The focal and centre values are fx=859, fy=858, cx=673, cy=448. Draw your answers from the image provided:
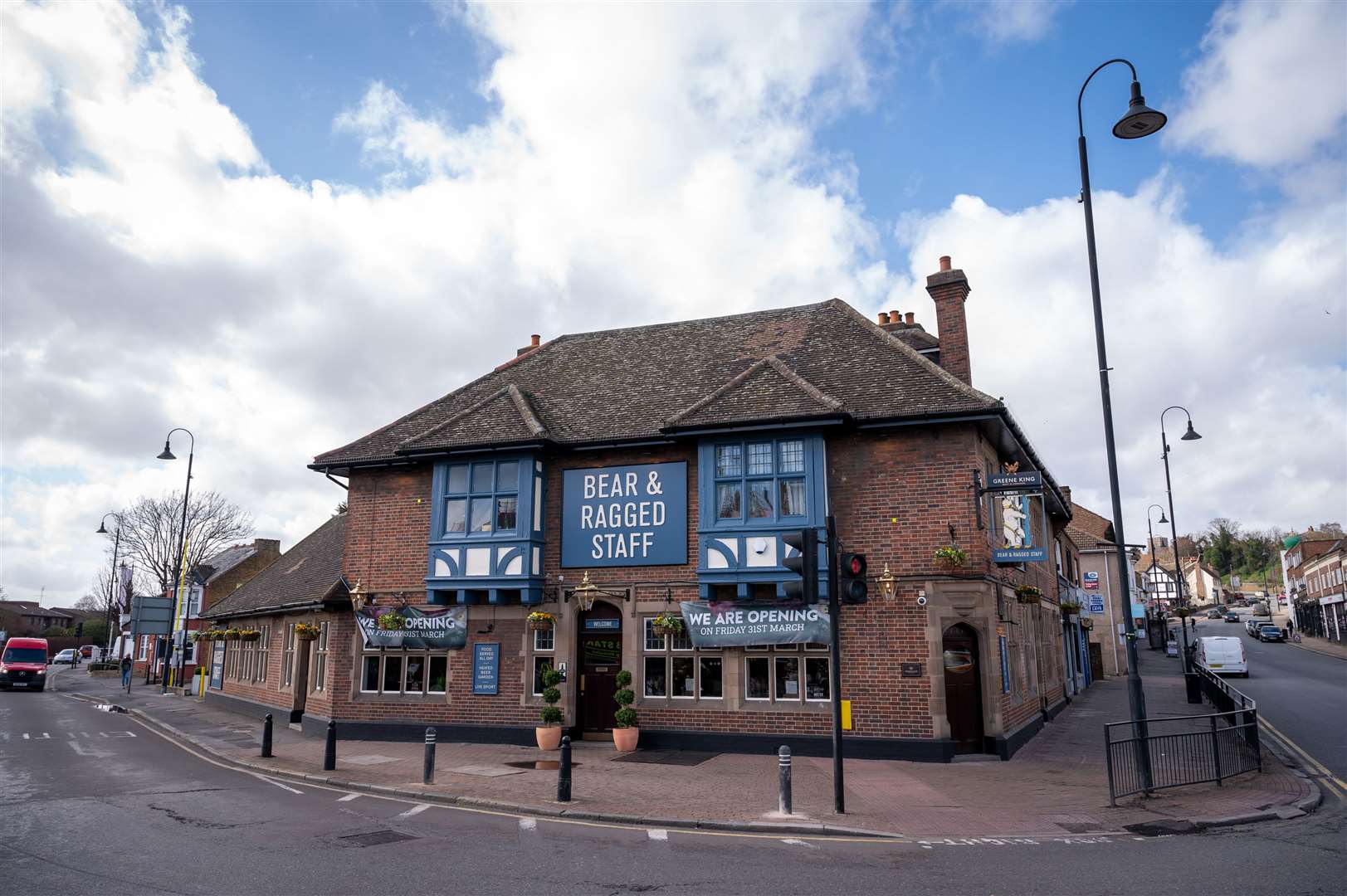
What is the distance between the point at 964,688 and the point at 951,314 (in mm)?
8497

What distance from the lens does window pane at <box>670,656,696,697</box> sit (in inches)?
701

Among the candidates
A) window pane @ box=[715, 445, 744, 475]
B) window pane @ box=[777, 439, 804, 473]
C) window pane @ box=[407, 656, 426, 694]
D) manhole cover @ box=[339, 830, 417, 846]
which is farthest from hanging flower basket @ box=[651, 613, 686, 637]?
manhole cover @ box=[339, 830, 417, 846]

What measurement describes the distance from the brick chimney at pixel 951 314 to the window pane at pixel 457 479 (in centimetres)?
1134

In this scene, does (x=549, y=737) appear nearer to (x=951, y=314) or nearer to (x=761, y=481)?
(x=761, y=481)

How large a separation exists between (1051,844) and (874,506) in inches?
310

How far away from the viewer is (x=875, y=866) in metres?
8.72

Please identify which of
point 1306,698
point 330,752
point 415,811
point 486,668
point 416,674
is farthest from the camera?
point 1306,698

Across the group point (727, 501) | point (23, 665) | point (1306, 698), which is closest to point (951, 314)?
point (727, 501)

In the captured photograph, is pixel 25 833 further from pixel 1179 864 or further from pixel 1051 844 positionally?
pixel 1179 864

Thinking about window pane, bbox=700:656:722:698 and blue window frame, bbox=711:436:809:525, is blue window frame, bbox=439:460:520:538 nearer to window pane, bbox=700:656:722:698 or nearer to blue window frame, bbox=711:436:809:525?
blue window frame, bbox=711:436:809:525

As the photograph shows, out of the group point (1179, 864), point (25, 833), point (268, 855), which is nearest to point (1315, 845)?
point (1179, 864)

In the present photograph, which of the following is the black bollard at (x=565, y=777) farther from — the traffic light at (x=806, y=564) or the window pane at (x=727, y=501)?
the window pane at (x=727, y=501)

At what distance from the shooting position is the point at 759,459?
17391 mm

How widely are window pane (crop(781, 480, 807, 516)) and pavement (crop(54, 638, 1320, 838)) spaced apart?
4637 millimetres
